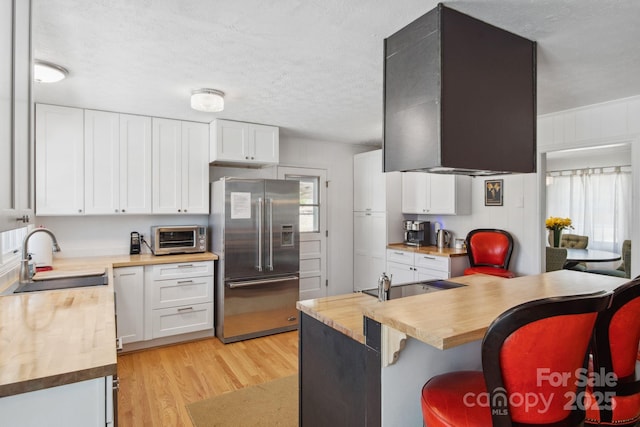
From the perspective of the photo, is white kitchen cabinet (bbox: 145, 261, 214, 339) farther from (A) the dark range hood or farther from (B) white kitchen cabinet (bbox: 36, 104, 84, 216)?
(A) the dark range hood

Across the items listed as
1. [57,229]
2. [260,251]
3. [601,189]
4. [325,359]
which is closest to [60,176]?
[57,229]

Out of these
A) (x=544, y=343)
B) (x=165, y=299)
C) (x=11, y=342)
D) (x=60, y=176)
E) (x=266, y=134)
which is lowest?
(x=165, y=299)

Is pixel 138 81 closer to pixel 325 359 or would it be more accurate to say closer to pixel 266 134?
pixel 266 134

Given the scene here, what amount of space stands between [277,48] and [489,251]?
3.28m

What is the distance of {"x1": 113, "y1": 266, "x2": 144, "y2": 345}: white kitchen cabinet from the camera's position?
345cm

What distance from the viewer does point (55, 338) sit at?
1479 mm

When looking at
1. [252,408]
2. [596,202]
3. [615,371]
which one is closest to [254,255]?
[252,408]

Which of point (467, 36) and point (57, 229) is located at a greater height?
point (467, 36)

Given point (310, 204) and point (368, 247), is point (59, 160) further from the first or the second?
point (368, 247)

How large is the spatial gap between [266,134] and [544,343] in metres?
3.65

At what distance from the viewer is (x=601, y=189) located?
21.0 feet

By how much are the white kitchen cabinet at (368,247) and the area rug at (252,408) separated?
2567mm

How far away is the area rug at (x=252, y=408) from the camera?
2.44 meters

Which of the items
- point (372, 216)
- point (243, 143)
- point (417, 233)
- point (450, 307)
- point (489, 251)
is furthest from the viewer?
point (372, 216)
